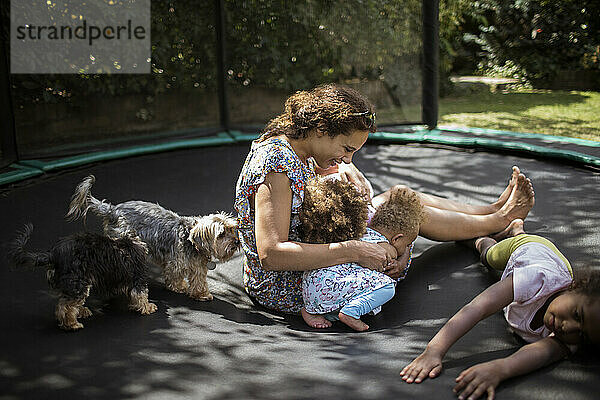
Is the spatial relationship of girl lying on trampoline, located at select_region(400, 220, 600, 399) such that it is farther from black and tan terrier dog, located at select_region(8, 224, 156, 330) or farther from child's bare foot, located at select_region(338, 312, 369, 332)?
black and tan terrier dog, located at select_region(8, 224, 156, 330)

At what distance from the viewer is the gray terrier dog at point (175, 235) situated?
215cm

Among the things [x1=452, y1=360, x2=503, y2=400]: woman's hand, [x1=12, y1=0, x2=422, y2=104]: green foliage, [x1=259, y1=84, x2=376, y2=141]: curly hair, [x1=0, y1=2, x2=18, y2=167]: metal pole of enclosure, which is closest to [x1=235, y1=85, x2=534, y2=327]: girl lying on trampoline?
[x1=259, y1=84, x2=376, y2=141]: curly hair

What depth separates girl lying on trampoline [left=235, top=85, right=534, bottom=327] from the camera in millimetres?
1825

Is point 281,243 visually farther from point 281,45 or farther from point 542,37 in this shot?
point 542,37

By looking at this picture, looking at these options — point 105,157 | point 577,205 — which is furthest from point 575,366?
point 105,157

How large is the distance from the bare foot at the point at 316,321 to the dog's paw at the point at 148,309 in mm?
510

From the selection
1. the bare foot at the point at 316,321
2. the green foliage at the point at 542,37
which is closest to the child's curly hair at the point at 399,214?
the bare foot at the point at 316,321

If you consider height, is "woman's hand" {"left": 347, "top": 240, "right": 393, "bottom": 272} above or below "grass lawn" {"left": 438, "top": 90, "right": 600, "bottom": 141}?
below

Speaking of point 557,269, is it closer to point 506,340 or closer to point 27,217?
point 506,340

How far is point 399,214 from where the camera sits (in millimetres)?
2115

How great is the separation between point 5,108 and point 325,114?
8.43 ft

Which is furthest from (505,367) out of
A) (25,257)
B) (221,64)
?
(221,64)

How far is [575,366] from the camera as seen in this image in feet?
4.95

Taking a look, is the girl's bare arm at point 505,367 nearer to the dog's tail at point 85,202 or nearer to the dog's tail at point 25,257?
the dog's tail at point 25,257
